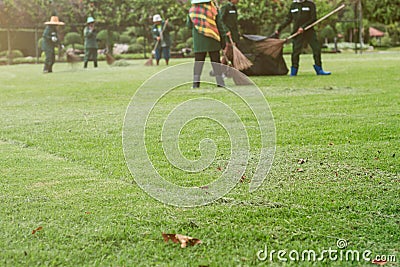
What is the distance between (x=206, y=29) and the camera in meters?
10.1

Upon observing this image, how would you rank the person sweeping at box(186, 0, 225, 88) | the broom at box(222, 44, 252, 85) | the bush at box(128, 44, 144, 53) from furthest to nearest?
the bush at box(128, 44, 144, 53), the broom at box(222, 44, 252, 85), the person sweeping at box(186, 0, 225, 88)

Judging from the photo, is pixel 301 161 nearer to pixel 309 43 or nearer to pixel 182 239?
pixel 182 239

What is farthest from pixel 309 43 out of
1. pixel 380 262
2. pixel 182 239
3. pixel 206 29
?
pixel 380 262

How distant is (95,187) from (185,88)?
652cm

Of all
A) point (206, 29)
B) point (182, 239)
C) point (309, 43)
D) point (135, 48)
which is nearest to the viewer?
point (182, 239)

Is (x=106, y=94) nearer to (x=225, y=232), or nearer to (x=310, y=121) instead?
(x=310, y=121)

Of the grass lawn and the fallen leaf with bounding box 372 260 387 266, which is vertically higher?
the grass lawn

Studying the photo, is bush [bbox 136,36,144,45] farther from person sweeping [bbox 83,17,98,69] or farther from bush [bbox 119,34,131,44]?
person sweeping [bbox 83,17,98,69]

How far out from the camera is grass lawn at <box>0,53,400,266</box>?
2605 mm

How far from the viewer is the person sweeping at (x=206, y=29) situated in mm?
9984

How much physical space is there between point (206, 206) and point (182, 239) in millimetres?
543

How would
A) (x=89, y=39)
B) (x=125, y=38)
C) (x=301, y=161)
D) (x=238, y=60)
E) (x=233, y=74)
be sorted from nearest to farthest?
(x=301, y=161) < (x=233, y=74) < (x=238, y=60) < (x=89, y=39) < (x=125, y=38)

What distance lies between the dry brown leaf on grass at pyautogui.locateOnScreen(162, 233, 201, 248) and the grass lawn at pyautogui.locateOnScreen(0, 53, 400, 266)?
29 millimetres

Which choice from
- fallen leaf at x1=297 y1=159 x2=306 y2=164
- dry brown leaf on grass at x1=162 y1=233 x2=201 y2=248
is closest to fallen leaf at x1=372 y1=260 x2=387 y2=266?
dry brown leaf on grass at x1=162 y1=233 x2=201 y2=248
